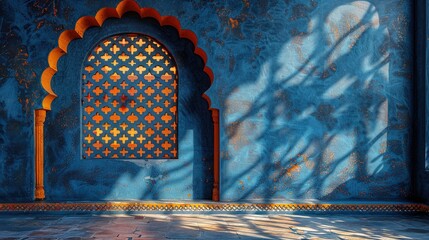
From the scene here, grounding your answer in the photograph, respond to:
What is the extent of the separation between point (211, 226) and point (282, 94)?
229 centimetres

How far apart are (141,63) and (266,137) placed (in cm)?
228

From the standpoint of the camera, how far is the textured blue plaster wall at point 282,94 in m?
6.71

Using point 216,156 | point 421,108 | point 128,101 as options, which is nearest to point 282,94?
point 216,156

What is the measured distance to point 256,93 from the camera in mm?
6789

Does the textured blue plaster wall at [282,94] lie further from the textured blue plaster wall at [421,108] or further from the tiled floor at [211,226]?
the tiled floor at [211,226]

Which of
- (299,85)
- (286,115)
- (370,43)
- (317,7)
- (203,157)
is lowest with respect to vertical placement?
(203,157)

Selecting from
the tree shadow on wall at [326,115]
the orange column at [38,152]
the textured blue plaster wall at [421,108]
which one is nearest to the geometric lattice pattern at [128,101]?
the orange column at [38,152]

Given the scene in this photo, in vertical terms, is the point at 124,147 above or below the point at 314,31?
below

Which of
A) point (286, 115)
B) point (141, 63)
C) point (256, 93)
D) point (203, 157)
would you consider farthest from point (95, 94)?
point (286, 115)

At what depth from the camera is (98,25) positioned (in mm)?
6984

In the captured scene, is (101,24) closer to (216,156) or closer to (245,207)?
(216,156)

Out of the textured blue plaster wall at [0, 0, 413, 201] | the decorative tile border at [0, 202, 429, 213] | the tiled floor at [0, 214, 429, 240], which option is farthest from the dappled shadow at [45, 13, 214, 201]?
the tiled floor at [0, 214, 429, 240]

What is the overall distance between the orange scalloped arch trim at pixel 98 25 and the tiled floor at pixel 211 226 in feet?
5.66

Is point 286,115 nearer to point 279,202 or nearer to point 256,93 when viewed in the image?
point 256,93
